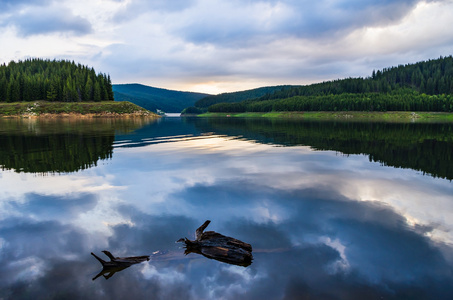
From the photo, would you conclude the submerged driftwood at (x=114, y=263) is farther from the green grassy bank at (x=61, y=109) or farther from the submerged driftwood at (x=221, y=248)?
the green grassy bank at (x=61, y=109)

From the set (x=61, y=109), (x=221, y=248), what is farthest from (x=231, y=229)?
(x=61, y=109)

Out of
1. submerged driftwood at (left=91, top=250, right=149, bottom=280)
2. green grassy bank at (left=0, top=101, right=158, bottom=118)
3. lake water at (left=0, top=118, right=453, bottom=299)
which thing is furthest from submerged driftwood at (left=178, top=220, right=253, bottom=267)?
green grassy bank at (left=0, top=101, right=158, bottom=118)

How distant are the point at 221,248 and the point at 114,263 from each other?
159 inches

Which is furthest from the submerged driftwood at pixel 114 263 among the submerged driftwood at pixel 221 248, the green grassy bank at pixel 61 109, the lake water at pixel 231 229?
the green grassy bank at pixel 61 109

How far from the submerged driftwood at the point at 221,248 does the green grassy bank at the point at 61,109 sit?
186609mm

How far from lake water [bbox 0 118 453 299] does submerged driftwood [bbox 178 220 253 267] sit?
289mm

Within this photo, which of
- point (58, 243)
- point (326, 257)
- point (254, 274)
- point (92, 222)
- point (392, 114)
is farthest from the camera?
point (392, 114)

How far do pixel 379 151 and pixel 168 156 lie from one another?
28.8 metres

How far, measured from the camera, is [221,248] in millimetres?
10844

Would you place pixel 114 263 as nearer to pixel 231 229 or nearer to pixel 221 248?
pixel 221 248

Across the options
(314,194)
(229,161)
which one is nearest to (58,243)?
(314,194)

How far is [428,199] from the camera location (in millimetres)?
17516

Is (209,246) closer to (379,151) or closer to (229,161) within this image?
(229,161)

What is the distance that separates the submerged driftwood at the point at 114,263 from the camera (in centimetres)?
958
